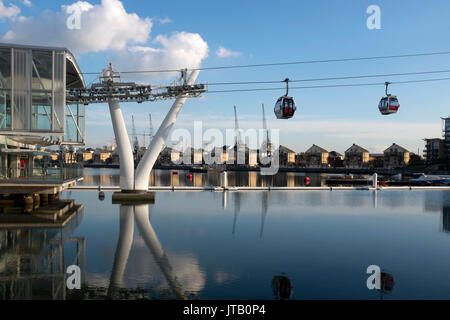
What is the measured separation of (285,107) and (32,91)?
16.5 m

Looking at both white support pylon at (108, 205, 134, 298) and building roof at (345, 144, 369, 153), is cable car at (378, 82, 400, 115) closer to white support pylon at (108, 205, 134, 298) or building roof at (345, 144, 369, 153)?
white support pylon at (108, 205, 134, 298)

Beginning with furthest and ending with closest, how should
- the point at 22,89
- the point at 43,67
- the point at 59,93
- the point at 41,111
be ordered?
1. the point at 41,111
2. the point at 43,67
3. the point at 59,93
4. the point at 22,89

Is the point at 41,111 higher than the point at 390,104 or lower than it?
lower

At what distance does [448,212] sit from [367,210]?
674cm

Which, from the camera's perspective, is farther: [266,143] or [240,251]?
[266,143]

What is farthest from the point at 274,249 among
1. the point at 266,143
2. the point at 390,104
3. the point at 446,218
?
the point at 266,143

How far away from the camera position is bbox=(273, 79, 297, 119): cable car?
2281 centimetres

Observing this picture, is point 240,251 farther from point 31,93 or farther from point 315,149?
point 315,149

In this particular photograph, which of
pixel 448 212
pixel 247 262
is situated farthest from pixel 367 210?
pixel 247 262

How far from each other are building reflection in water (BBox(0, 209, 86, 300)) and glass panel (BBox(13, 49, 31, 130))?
23.1 ft

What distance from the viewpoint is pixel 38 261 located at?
14773 mm
